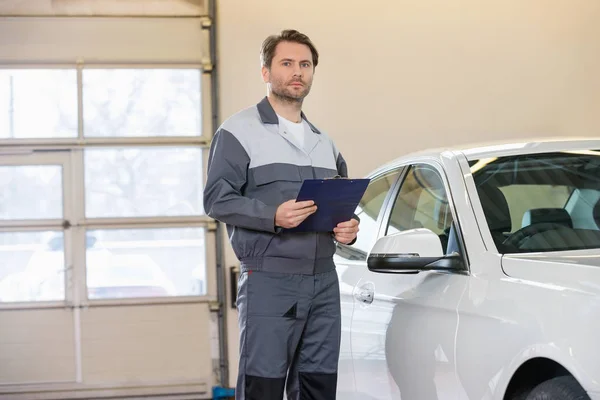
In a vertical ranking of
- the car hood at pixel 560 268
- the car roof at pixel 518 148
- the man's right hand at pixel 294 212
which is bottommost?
the car hood at pixel 560 268

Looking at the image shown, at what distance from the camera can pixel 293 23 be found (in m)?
7.89

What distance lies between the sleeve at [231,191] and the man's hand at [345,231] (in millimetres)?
245

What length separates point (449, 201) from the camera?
3383 mm

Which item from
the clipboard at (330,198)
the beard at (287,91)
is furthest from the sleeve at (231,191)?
the beard at (287,91)

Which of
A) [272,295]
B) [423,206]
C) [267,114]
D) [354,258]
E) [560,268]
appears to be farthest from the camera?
[354,258]

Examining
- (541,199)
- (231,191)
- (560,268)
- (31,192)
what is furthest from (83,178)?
(560,268)

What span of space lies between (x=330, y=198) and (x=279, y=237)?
0.74 ft

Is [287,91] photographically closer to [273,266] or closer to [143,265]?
[273,266]

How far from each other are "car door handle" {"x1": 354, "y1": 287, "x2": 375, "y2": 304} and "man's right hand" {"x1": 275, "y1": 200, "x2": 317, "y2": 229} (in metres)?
0.81

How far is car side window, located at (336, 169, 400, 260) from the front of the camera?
13.5 feet

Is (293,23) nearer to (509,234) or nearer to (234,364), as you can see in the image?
(234,364)

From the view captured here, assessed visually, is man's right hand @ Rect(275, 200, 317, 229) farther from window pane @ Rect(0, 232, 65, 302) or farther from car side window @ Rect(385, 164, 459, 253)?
window pane @ Rect(0, 232, 65, 302)

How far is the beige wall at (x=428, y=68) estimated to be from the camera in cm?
784

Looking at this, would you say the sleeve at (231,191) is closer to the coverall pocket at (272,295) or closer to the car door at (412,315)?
the coverall pocket at (272,295)
